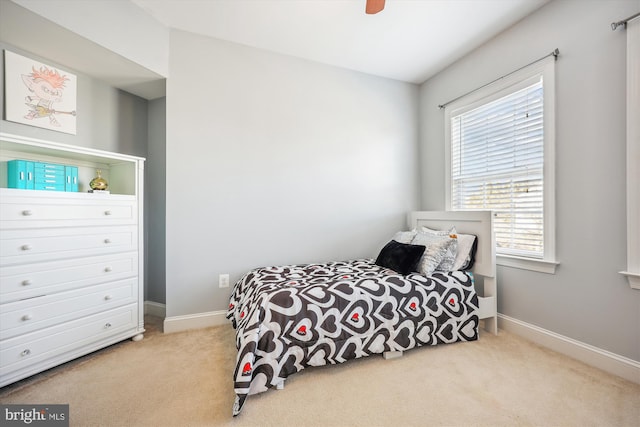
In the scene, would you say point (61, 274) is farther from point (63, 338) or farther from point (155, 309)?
point (155, 309)

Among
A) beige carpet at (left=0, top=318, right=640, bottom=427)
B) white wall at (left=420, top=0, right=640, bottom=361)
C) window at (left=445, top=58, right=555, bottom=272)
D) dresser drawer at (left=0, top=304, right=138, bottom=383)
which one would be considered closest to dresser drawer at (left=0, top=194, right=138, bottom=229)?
dresser drawer at (left=0, top=304, right=138, bottom=383)

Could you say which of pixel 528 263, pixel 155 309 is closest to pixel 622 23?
pixel 528 263

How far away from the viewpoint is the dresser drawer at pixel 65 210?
155 cm

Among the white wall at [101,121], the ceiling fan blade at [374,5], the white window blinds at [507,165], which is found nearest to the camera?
the ceiling fan blade at [374,5]

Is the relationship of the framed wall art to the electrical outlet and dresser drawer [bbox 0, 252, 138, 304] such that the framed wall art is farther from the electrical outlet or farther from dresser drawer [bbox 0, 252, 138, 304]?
the electrical outlet

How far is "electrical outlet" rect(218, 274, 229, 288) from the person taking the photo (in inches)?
98.7

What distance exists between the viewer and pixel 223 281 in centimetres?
252

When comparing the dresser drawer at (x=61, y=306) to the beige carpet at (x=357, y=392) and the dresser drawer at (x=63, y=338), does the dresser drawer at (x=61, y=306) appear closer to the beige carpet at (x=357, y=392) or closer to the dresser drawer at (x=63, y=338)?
the dresser drawer at (x=63, y=338)

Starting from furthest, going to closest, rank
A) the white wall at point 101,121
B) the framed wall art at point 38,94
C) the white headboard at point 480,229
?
the white headboard at point 480,229 < the white wall at point 101,121 < the framed wall art at point 38,94

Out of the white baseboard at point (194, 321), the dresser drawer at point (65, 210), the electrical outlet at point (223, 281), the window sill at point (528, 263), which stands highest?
the dresser drawer at point (65, 210)

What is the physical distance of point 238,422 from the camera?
51.7 inches

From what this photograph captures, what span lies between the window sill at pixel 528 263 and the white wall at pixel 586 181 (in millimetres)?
51

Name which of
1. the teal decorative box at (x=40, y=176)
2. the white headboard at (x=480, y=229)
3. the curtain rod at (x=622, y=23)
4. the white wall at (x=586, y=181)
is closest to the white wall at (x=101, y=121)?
the teal decorative box at (x=40, y=176)

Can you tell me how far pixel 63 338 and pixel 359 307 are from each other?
195cm
